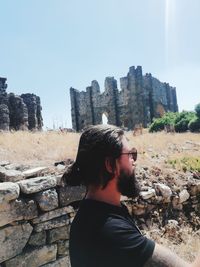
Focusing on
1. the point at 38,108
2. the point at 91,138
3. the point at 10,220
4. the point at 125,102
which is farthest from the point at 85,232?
the point at 125,102

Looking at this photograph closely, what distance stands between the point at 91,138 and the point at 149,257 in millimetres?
685

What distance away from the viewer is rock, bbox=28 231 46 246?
5.05 m

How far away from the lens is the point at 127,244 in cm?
165

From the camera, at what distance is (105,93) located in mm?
45281

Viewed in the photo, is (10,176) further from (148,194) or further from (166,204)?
(166,204)

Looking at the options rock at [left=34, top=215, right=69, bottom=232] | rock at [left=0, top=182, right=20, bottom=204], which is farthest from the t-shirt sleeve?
rock at [left=34, top=215, right=69, bottom=232]

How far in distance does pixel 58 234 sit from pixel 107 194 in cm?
360

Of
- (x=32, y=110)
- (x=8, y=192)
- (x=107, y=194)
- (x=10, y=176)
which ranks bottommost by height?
(x=8, y=192)

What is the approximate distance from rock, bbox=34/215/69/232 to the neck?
332cm

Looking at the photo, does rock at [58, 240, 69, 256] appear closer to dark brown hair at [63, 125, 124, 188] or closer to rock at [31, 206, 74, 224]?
rock at [31, 206, 74, 224]

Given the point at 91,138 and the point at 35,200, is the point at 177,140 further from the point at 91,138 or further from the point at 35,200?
the point at 91,138

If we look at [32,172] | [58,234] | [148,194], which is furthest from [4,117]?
[58,234]

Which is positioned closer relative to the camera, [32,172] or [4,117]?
[32,172]

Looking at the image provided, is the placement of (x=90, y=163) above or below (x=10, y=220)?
above
